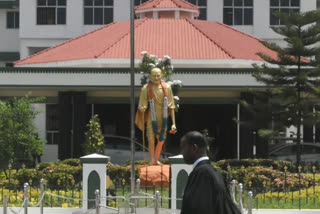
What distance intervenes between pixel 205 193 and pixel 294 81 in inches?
824

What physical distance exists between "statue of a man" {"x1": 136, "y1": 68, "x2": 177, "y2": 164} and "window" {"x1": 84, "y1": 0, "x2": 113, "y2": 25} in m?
24.4

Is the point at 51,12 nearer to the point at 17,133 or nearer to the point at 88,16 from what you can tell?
the point at 88,16

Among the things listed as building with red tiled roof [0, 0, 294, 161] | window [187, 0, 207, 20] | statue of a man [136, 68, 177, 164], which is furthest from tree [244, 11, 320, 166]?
window [187, 0, 207, 20]

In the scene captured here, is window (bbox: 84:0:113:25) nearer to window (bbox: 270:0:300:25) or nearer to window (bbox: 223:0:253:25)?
window (bbox: 223:0:253:25)

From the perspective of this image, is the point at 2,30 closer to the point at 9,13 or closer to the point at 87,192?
the point at 9,13

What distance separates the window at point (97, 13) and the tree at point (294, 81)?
1917 cm

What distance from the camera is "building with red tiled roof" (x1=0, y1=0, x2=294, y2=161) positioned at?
31688 mm

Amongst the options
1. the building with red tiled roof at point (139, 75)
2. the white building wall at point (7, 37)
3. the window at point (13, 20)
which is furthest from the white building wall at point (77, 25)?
the building with red tiled roof at point (139, 75)

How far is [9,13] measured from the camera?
2016 inches

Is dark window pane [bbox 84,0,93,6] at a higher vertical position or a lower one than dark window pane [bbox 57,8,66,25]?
higher

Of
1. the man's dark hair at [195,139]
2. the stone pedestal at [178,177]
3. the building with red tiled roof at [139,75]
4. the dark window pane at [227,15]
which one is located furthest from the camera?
the dark window pane at [227,15]

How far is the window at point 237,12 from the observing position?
4756 centimetres

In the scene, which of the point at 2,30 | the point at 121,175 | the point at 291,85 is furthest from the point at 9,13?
the point at 121,175

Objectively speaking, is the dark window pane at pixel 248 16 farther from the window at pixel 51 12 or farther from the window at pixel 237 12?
the window at pixel 51 12
